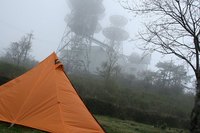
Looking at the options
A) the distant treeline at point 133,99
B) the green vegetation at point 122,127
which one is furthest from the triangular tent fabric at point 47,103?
the distant treeline at point 133,99

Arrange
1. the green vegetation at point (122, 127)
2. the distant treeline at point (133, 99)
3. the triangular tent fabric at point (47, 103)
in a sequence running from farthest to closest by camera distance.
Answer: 1. the distant treeline at point (133, 99)
2. the green vegetation at point (122, 127)
3. the triangular tent fabric at point (47, 103)

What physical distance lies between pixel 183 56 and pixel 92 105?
31.4 feet

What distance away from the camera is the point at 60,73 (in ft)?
24.5

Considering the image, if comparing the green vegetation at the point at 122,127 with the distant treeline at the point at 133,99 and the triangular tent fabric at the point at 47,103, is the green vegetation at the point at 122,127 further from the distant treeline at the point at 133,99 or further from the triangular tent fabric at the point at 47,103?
the distant treeline at the point at 133,99

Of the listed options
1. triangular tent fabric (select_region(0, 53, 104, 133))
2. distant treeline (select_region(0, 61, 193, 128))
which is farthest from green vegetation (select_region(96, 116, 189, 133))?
distant treeline (select_region(0, 61, 193, 128))

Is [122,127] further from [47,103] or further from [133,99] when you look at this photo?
[133,99]

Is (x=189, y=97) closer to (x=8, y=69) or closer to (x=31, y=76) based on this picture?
(x=8, y=69)

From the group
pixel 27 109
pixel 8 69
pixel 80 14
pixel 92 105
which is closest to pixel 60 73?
pixel 27 109

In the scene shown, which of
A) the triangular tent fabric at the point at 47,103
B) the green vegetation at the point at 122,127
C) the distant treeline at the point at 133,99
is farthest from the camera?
the distant treeline at the point at 133,99

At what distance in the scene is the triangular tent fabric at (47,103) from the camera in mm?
6359

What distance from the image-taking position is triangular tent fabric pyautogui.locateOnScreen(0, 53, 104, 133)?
6.36 m

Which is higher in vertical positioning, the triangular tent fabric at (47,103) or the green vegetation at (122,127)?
the triangular tent fabric at (47,103)

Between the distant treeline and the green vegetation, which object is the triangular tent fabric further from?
the distant treeline

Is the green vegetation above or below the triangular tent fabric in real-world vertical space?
below
